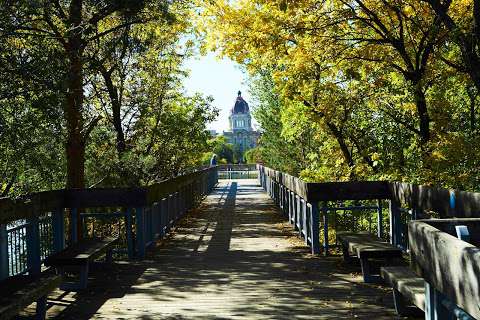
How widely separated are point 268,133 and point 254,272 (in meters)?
17.7

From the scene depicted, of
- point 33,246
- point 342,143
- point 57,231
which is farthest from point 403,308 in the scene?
point 342,143

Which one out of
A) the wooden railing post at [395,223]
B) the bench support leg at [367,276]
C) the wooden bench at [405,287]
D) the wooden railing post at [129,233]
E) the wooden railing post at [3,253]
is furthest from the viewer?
the wooden railing post at [129,233]

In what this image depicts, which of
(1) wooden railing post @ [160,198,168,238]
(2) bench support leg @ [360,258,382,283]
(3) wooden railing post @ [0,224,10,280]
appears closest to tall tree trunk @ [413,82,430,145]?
(2) bench support leg @ [360,258,382,283]

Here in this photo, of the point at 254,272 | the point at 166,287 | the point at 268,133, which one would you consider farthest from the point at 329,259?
the point at 268,133

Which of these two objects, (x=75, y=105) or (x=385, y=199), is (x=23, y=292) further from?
(x=385, y=199)

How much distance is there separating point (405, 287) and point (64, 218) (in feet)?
18.3

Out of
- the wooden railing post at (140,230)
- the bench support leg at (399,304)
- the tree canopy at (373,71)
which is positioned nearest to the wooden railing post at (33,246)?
the wooden railing post at (140,230)

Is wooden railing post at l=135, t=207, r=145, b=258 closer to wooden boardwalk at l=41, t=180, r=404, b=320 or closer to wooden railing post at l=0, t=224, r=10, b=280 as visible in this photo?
wooden boardwalk at l=41, t=180, r=404, b=320

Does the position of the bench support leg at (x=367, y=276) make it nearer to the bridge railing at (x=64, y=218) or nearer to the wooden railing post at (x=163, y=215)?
the bridge railing at (x=64, y=218)

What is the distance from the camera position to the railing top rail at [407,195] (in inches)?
222

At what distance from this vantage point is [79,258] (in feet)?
20.9

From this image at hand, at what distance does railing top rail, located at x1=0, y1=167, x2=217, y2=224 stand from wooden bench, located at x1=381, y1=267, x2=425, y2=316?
12.9 feet

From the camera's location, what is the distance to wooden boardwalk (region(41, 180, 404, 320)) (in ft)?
18.5

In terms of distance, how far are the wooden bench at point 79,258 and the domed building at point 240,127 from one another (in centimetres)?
12207
